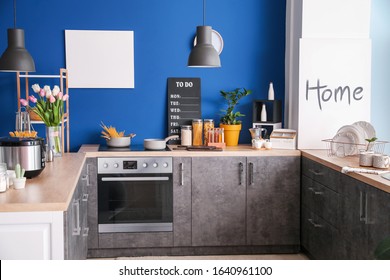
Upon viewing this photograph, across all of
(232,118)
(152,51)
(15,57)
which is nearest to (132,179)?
(232,118)

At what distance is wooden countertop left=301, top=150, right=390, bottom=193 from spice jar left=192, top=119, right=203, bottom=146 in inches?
39.6

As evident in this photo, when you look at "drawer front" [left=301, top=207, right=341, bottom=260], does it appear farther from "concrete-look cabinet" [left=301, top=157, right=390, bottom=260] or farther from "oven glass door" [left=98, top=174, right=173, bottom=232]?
"oven glass door" [left=98, top=174, right=173, bottom=232]

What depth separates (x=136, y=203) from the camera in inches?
189

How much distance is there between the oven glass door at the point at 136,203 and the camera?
4.76 m

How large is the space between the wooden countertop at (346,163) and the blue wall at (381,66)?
31.9 inches

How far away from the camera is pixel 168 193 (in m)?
4.80

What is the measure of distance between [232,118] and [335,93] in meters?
0.98

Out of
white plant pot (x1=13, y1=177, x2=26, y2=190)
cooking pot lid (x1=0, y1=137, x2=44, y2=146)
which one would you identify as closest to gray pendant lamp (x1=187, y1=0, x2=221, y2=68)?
cooking pot lid (x1=0, y1=137, x2=44, y2=146)

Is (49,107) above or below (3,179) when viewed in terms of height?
above

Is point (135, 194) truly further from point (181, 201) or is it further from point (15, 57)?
point (15, 57)

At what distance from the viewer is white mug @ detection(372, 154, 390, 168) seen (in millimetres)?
3758

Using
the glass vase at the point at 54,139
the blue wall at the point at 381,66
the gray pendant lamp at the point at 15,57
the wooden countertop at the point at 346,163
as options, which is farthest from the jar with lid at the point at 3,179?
the blue wall at the point at 381,66

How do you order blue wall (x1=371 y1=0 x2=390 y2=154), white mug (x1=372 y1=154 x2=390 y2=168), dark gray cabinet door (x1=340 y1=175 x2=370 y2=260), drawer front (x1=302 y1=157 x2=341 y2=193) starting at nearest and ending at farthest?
1. dark gray cabinet door (x1=340 y1=175 x2=370 y2=260)
2. white mug (x1=372 y1=154 x2=390 y2=168)
3. drawer front (x1=302 y1=157 x2=341 y2=193)
4. blue wall (x1=371 y1=0 x2=390 y2=154)
